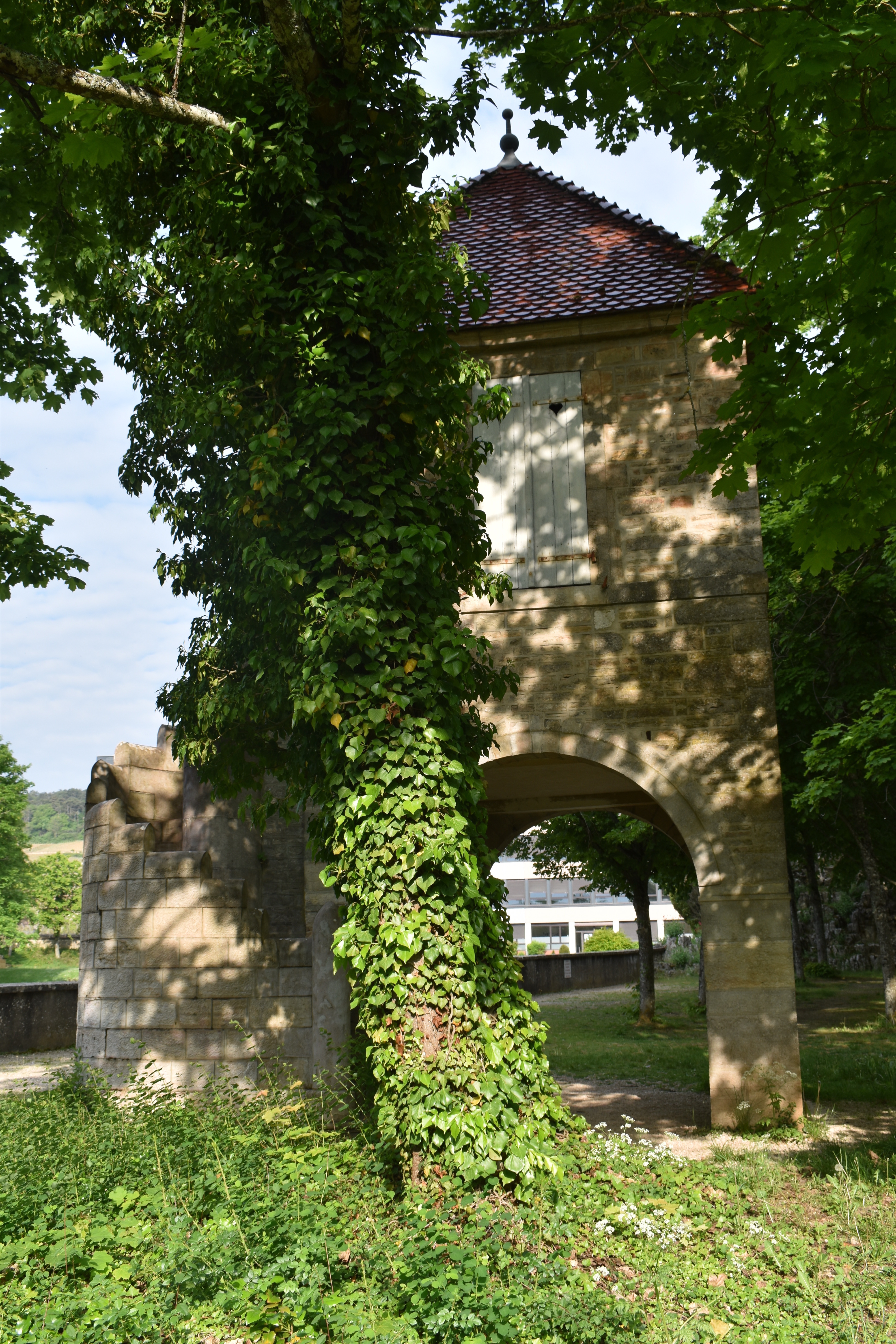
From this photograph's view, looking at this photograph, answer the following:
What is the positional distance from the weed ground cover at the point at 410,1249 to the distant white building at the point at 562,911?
58017 millimetres

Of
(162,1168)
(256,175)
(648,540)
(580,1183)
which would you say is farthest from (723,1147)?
(256,175)

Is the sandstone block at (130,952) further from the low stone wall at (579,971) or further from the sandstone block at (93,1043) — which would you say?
the low stone wall at (579,971)

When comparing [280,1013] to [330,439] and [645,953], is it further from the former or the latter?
[645,953]

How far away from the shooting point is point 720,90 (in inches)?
281

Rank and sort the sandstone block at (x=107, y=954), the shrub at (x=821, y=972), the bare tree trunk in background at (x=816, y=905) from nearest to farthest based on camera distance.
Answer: the sandstone block at (x=107, y=954)
the bare tree trunk in background at (x=816, y=905)
the shrub at (x=821, y=972)

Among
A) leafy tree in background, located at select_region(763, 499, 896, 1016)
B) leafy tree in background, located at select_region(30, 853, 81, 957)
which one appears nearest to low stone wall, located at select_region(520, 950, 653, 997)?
leafy tree in background, located at select_region(763, 499, 896, 1016)

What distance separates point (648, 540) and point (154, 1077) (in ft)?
20.4

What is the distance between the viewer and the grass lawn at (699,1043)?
1003cm

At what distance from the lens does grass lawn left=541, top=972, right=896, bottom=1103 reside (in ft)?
32.9

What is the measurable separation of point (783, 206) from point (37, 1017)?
1426 centimetres

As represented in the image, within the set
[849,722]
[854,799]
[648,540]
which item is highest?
[648,540]

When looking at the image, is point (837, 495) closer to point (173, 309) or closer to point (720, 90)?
point (720, 90)

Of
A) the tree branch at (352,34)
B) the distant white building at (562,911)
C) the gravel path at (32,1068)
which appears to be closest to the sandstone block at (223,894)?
the gravel path at (32,1068)

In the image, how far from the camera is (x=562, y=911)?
66.2 metres
